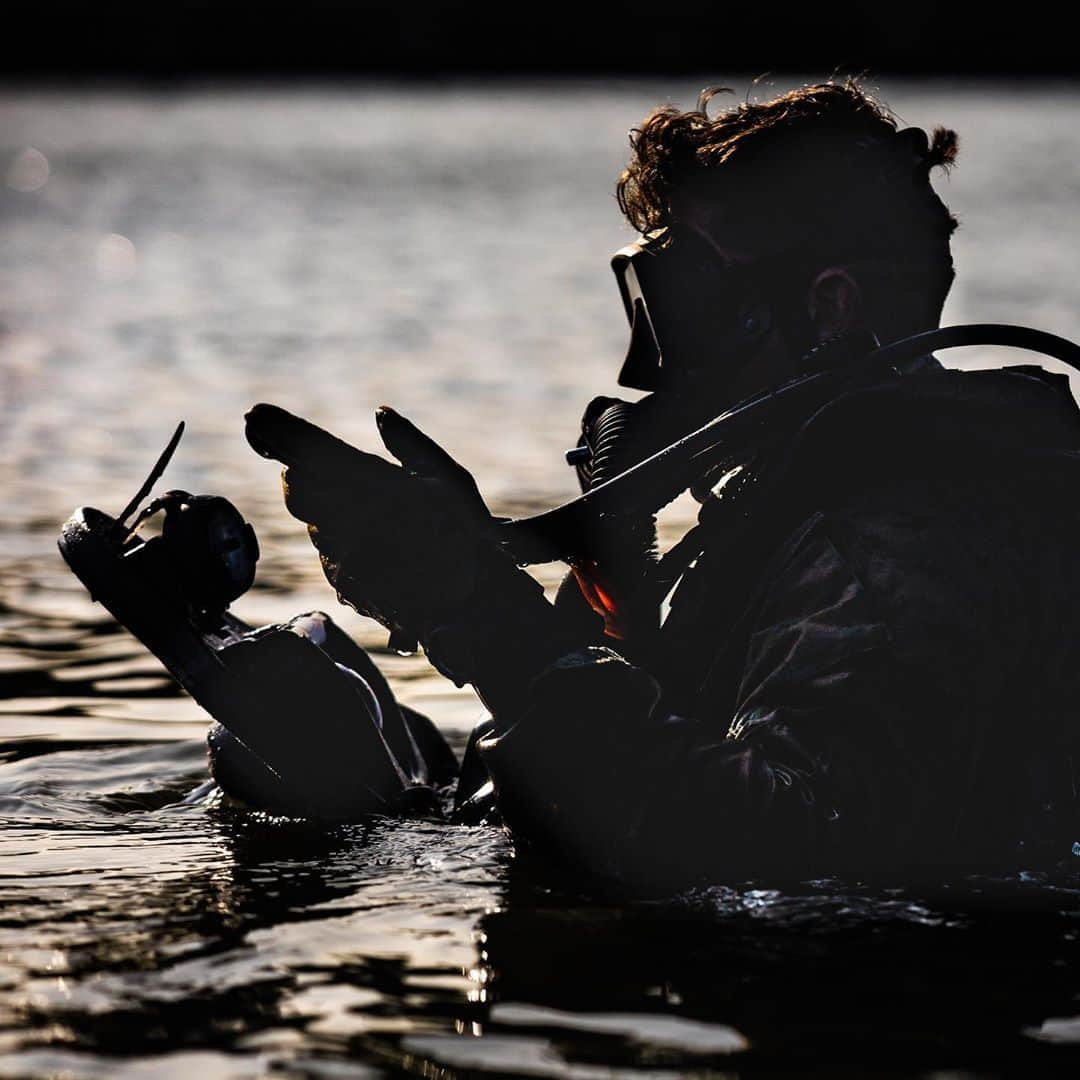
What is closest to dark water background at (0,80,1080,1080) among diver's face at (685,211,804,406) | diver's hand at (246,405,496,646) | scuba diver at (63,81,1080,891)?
scuba diver at (63,81,1080,891)

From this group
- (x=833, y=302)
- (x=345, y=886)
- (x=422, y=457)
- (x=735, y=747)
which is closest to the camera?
(x=735, y=747)

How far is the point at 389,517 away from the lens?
12.3 ft

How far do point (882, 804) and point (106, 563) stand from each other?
6.07 feet

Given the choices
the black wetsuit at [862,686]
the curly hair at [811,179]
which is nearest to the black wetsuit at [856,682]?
the black wetsuit at [862,686]

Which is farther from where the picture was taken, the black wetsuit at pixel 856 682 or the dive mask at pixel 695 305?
the dive mask at pixel 695 305

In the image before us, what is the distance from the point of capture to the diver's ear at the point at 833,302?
162 inches

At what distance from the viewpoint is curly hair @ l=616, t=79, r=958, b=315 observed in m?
4.13

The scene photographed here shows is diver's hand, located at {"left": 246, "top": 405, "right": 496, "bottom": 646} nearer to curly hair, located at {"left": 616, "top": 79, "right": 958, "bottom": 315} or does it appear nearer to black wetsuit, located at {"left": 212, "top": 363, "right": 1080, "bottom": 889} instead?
black wetsuit, located at {"left": 212, "top": 363, "right": 1080, "bottom": 889}

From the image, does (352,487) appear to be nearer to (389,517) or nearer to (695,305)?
(389,517)

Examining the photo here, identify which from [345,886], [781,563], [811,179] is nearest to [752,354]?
[811,179]

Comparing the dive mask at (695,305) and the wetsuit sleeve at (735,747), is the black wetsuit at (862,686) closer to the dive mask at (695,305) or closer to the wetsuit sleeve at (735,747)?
the wetsuit sleeve at (735,747)

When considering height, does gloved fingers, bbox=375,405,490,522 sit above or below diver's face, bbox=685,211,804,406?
below

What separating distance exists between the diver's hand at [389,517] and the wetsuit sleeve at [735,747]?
0.82ft

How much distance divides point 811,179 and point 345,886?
1698 mm
